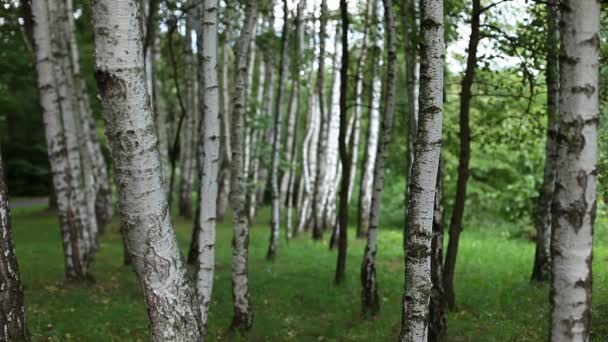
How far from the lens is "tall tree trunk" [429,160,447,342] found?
6.88 meters

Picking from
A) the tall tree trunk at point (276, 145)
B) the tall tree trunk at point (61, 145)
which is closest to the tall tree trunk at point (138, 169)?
the tall tree trunk at point (61, 145)

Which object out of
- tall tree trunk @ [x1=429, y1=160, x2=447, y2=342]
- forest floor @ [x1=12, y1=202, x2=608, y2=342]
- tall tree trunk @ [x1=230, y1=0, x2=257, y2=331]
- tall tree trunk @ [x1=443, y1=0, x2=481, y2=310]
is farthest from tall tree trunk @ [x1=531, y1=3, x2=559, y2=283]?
tall tree trunk @ [x1=230, y1=0, x2=257, y2=331]

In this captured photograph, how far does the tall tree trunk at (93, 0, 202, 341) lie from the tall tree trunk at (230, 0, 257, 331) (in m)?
4.07

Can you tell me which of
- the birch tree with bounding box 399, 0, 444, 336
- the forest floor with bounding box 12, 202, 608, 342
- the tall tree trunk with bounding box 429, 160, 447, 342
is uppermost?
the birch tree with bounding box 399, 0, 444, 336

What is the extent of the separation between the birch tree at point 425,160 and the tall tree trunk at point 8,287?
332 centimetres

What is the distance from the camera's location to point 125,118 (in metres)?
3.38

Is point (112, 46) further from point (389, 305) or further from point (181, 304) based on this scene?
point (389, 305)

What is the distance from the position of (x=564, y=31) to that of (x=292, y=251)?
1185 centimetres

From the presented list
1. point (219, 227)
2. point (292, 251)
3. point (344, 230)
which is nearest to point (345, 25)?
point (344, 230)

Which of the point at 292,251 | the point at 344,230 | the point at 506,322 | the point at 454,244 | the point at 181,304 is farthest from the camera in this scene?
the point at 292,251

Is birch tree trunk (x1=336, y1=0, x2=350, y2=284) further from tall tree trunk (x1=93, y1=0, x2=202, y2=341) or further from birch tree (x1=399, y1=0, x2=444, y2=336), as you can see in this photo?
tall tree trunk (x1=93, y1=0, x2=202, y2=341)

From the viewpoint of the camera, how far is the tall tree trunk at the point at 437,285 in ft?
22.6

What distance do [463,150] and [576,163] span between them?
4.41m

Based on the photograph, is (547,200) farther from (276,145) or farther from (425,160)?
(276,145)
